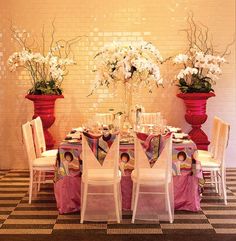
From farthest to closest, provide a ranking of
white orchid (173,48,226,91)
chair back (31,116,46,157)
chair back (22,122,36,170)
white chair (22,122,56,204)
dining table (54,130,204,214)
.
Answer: white orchid (173,48,226,91) → chair back (31,116,46,157) → white chair (22,122,56,204) → chair back (22,122,36,170) → dining table (54,130,204,214)

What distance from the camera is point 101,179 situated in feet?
15.8

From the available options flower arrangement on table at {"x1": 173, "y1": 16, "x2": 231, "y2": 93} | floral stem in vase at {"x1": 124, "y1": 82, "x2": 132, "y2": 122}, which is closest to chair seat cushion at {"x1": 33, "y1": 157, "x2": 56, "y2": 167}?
floral stem in vase at {"x1": 124, "y1": 82, "x2": 132, "y2": 122}

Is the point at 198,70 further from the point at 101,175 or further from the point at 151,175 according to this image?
the point at 101,175

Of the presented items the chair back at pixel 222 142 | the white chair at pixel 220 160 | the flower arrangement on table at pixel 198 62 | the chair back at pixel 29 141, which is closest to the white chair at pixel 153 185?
the white chair at pixel 220 160

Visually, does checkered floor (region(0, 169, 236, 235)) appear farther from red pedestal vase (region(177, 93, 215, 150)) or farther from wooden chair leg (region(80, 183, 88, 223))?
red pedestal vase (region(177, 93, 215, 150))

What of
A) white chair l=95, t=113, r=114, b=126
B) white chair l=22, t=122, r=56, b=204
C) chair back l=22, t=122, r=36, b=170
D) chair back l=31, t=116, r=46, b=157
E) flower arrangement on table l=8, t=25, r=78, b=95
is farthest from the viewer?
flower arrangement on table l=8, t=25, r=78, b=95

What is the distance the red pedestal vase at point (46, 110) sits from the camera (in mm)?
6715

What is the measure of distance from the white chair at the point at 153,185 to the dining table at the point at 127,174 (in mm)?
188

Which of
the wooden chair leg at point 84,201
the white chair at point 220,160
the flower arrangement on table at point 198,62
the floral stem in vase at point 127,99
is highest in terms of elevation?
the flower arrangement on table at point 198,62

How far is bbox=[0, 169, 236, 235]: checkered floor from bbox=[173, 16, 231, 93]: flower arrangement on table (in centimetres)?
164

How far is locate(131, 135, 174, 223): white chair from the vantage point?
481 centimetres

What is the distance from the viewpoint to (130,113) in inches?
224

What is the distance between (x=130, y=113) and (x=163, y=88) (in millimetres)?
1776

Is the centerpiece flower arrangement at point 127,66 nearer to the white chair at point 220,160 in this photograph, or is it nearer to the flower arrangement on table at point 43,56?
the white chair at point 220,160
